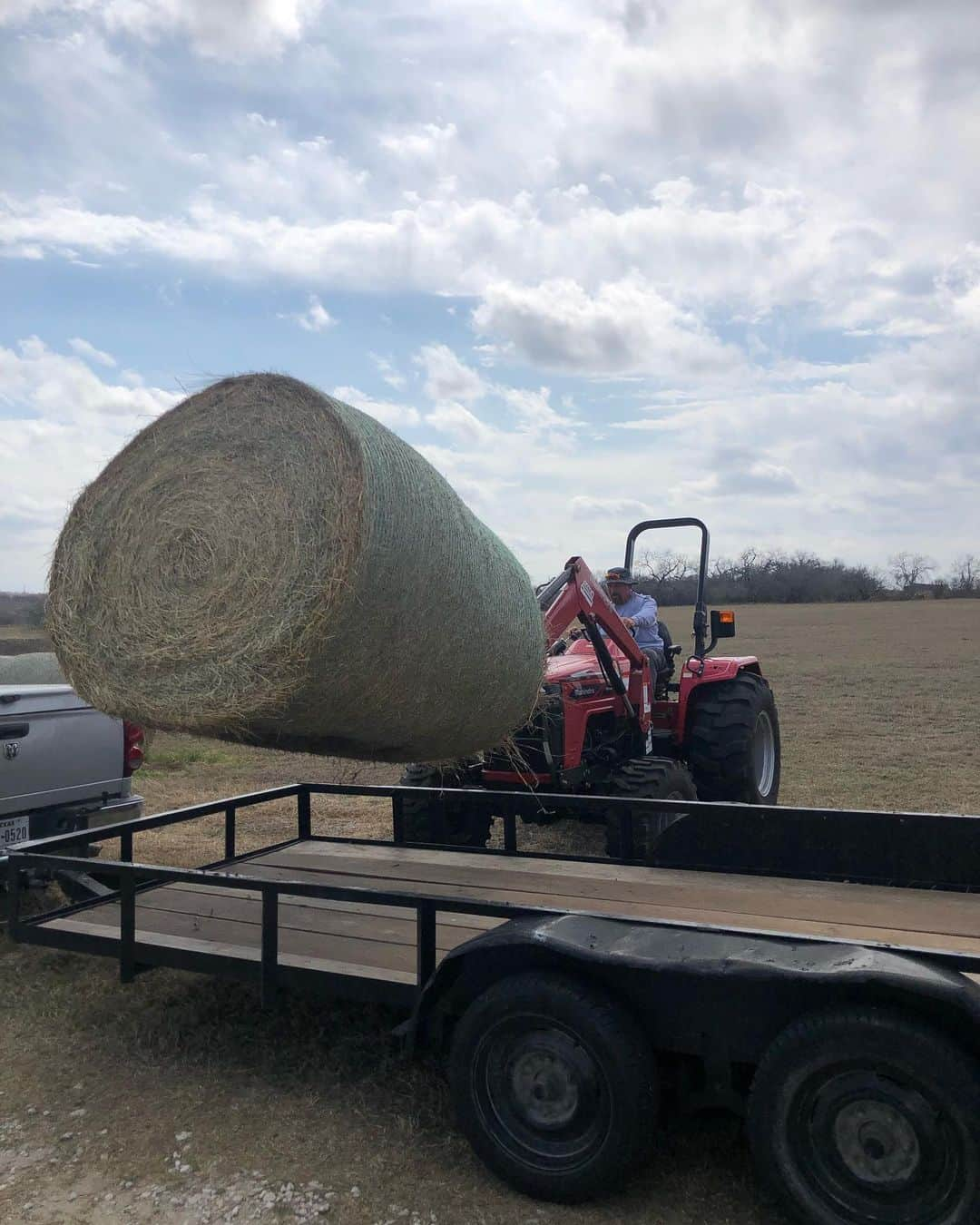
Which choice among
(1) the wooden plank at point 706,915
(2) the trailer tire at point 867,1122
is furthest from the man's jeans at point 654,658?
(2) the trailer tire at point 867,1122

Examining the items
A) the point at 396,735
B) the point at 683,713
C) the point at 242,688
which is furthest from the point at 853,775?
the point at 242,688

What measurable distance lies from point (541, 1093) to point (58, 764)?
3646mm

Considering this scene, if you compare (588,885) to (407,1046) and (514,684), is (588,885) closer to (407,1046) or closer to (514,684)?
(514,684)

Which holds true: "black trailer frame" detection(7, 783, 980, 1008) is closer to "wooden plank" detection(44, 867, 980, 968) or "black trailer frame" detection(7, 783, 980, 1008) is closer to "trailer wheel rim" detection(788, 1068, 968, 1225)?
"wooden plank" detection(44, 867, 980, 968)

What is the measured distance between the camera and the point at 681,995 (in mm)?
3121

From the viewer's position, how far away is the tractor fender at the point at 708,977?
2830mm

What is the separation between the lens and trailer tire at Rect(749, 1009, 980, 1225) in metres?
2.75

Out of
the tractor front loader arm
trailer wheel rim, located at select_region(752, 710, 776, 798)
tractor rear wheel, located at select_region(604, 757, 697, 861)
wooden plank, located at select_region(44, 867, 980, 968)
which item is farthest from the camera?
trailer wheel rim, located at select_region(752, 710, 776, 798)

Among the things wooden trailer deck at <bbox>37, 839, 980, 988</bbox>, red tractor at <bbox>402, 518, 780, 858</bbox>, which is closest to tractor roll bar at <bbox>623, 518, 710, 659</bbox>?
red tractor at <bbox>402, 518, 780, 858</bbox>

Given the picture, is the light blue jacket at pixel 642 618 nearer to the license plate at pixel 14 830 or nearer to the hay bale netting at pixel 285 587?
the hay bale netting at pixel 285 587

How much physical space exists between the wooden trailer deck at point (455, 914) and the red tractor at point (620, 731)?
1.56ft

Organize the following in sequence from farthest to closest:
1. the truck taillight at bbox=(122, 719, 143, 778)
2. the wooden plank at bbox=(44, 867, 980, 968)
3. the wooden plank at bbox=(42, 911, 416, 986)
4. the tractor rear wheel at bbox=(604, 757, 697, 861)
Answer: the truck taillight at bbox=(122, 719, 143, 778), the tractor rear wheel at bbox=(604, 757, 697, 861), the wooden plank at bbox=(44, 867, 980, 968), the wooden plank at bbox=(42, 911, 416, 986)

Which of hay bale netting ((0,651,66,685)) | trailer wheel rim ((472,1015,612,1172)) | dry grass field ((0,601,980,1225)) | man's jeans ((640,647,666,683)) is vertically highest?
man's jeans ((640,647,666,683))

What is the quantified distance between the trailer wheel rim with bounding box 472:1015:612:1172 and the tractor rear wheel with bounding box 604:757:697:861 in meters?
2.11
